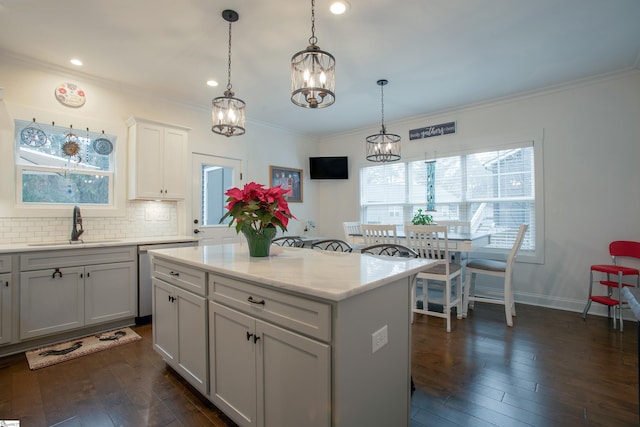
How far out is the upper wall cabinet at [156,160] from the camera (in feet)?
12.2

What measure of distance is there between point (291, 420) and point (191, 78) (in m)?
3.72

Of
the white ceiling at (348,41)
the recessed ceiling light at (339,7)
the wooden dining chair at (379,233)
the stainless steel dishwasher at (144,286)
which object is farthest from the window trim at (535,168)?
the stainless steel dishwasher at (144,286)

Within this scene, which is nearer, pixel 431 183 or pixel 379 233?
pixel 379 233

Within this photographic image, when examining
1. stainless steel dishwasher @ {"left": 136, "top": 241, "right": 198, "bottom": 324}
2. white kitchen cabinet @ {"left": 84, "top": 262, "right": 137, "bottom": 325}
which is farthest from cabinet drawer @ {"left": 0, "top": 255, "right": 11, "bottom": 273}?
stainless steel dishwasher @ {"left": 136, "top": 241, "right": 198, "bottom": 324}

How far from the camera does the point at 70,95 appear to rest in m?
3.50

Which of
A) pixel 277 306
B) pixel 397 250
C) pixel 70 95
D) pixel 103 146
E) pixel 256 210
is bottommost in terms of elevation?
pixel 277 306

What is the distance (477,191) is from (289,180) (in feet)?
10.6

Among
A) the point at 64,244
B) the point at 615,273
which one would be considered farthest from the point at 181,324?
the point at 615,273

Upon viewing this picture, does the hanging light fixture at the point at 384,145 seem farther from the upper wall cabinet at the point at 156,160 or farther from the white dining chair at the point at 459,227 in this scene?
the upper wall cabinet at the point at 156,160

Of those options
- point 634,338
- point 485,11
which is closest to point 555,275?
point 634,338

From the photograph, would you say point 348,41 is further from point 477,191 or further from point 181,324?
point 477,191

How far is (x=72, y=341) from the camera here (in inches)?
119

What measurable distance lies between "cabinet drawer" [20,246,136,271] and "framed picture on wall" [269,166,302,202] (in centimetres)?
275

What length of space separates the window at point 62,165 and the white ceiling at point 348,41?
0.75 meters
